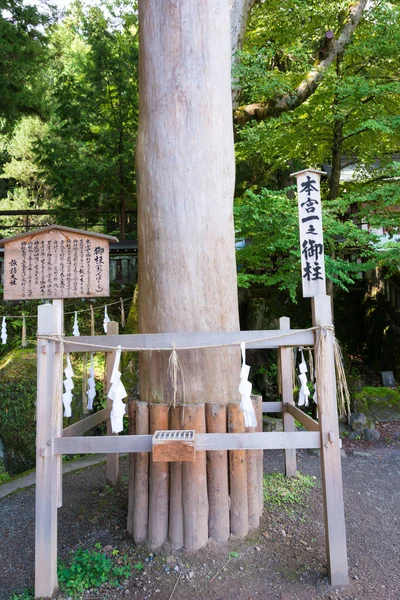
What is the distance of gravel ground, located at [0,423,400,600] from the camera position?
267cm

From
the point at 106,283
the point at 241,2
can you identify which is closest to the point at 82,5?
the point at 241,2

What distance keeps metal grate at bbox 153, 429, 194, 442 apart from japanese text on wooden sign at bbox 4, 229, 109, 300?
1183 mm

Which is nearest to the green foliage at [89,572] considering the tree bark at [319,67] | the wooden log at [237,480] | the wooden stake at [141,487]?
the wooden stake at [141,487]

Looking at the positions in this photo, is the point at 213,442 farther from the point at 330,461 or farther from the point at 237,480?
the point at 330,461

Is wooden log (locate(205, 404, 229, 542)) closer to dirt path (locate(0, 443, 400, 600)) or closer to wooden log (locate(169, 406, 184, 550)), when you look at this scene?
dirt path (locate(0, 443, 400, 600))

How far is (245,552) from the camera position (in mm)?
3008

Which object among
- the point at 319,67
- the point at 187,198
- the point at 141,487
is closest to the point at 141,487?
the point at 141,487

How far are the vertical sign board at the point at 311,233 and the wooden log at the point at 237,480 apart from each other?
1201 mm

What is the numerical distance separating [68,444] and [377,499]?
3561 mm

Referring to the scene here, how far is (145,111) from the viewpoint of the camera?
3.52 m

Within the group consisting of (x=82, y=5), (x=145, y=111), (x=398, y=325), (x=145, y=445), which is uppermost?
(x=82, y=5)

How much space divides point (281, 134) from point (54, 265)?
5.90 meters

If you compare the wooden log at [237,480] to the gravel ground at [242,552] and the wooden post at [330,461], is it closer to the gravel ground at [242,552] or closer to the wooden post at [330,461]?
the gravel ground at [242,552]

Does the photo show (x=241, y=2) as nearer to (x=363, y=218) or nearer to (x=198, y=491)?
(x=363, y=218)
